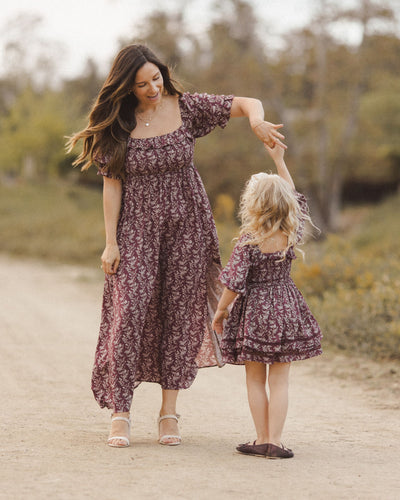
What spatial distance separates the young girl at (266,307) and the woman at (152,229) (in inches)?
14.1

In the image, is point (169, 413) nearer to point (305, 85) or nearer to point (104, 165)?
point (104, 165)

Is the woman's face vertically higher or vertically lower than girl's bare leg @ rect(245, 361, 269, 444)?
higher

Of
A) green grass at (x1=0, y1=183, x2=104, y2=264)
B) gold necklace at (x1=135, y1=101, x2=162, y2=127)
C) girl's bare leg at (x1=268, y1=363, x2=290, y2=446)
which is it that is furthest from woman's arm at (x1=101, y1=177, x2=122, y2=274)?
green grass at (x1=0, y1=183, x2=104, y2=264)

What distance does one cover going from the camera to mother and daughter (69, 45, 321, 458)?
12.9 feet

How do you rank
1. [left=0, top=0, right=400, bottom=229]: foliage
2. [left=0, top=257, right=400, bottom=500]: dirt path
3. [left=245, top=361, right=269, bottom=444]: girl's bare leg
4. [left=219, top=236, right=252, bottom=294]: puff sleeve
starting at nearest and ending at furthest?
1. [left=0, top=257, right=400, bottom=500]: dirt path
2. [left=219, top=236, right=252, bottom=294]: puff sleeve
3. [left=245, top=361, right=269, bottom=444]: girl's bare leg
4. [left=0, top=0, right=400, bottom=229]: foliage

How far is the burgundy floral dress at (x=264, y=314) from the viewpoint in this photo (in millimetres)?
3900

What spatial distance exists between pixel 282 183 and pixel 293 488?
141cm

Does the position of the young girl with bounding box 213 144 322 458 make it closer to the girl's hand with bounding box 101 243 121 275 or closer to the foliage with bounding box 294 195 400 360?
the girl's hand with bounding box 101 243 121 275

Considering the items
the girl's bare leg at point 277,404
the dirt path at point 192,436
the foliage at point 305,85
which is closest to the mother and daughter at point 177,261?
the girl's bare leg at point 277,404

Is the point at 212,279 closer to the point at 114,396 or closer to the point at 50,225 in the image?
the point at 114,396

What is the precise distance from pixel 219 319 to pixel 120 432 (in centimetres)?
75

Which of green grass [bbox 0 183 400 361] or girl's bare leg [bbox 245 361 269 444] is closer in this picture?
girl's bare leg [bbox 245 361 269 444]

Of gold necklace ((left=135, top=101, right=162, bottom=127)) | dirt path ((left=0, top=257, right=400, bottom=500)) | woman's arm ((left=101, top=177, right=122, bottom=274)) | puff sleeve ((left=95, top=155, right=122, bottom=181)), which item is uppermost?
gold necklace ((left=135, top=101, right=162, bottom=127))

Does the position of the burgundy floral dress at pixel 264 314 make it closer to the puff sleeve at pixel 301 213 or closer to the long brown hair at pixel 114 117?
the puff sleeve at pixel 301 213
